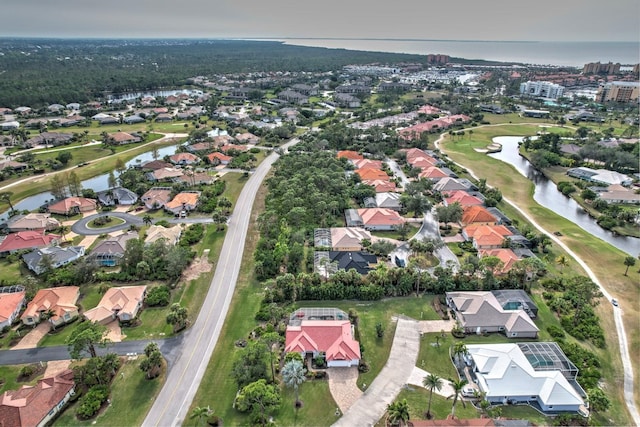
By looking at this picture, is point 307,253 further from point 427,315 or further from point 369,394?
point 369,394

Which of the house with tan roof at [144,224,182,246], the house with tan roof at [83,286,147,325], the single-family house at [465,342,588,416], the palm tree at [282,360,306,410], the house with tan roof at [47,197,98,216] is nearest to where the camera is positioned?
the palm tree at [282,360,306,410]

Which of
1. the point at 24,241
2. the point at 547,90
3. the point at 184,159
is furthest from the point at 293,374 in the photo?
the point at 547,90

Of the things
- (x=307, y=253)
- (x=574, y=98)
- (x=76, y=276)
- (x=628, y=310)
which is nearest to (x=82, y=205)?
(x=76, y=276)

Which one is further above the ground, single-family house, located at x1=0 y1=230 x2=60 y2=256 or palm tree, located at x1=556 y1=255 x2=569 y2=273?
palm tree, located at x1=556 y1=255 x2=569 y2=273

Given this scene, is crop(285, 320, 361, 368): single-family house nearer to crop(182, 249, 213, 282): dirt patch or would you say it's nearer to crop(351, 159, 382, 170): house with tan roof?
crop(182, 249, 213, 282): dirt patch

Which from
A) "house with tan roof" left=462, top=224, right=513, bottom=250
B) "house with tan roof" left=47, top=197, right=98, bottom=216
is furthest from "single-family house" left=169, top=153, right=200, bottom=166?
"house with tan roof" left=462, top=224, right=513, bottom=250

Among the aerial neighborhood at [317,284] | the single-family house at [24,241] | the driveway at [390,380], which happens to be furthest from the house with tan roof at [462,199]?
the single-family house at [24,241]
